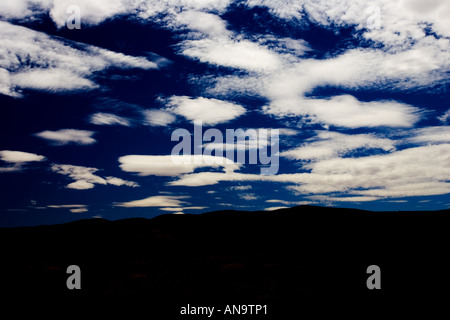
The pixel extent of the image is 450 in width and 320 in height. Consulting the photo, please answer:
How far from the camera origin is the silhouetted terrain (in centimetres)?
930

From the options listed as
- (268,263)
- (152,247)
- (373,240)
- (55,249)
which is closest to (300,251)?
(268,263)

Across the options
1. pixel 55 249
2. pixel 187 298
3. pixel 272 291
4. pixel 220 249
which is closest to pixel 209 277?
pixel 187 298

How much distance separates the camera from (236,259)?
12.4m

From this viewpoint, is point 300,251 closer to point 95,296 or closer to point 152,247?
point 152,247

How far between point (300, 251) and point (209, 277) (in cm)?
426

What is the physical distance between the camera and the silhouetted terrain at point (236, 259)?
9.30 m

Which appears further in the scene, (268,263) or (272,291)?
(268,263)

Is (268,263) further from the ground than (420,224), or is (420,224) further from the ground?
(420,224)

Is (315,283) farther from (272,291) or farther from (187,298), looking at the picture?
(187,298)

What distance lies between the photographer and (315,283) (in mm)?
9906

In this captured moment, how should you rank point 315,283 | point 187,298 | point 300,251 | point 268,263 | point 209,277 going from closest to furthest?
point 187,298 → point 315,283 → point 209,277 → point 268,263 → point 300,251
